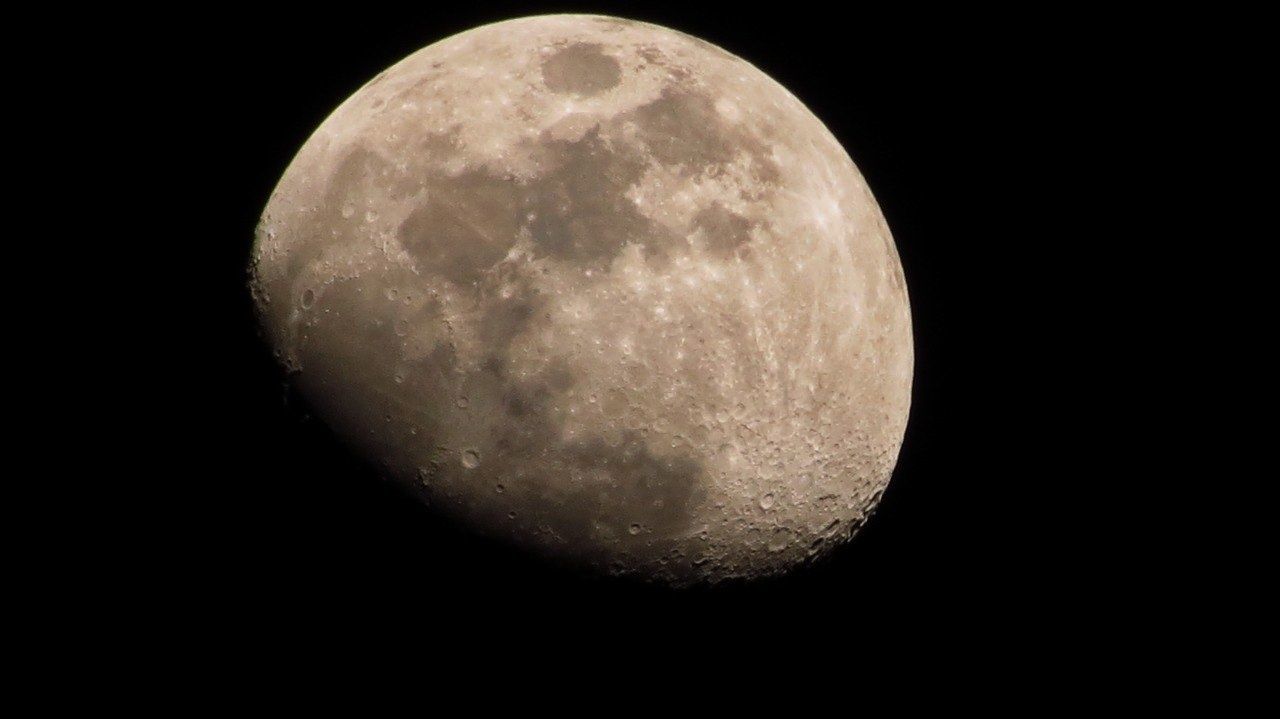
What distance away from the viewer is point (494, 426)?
4.00 m

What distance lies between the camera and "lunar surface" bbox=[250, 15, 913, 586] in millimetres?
3996

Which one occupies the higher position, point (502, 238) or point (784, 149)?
point (784, 149)

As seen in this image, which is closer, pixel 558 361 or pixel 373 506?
pixel 558 361

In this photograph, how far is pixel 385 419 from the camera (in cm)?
409

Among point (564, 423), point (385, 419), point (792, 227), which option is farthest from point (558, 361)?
point (792, 227)

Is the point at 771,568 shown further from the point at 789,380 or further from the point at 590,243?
the point at 590,243

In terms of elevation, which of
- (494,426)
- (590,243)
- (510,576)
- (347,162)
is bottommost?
(510,576)

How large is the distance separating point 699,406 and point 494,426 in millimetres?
569

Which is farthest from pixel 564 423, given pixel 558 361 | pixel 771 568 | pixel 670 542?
pixel 771 568

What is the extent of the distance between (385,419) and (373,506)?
12.7 inches

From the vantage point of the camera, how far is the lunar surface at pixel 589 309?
3996 mm

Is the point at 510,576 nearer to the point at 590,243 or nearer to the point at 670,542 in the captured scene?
the point at 670,542

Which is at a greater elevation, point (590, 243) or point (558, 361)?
point (590, 243)

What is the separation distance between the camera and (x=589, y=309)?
3.99m
